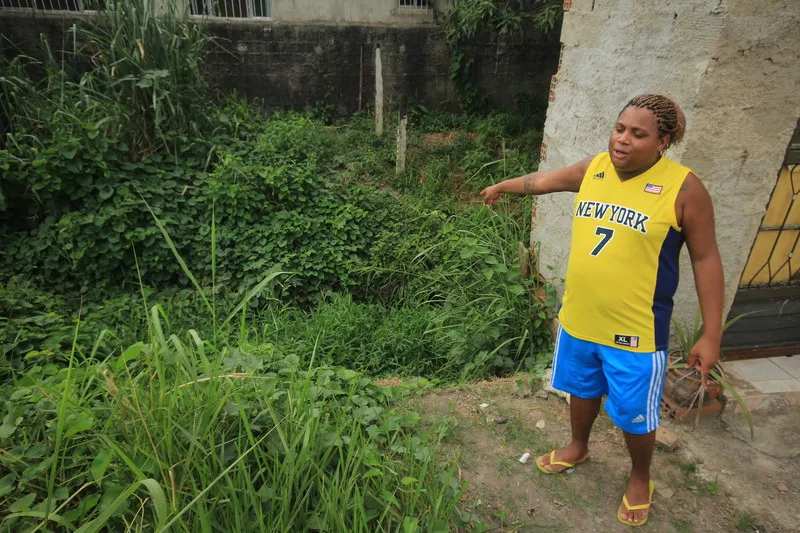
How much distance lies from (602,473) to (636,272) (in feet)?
3.66

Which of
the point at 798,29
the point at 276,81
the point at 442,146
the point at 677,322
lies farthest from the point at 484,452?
the point at 276,81

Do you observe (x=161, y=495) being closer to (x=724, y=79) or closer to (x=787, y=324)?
(x=724, y=79)

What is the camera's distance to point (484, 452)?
255 cm

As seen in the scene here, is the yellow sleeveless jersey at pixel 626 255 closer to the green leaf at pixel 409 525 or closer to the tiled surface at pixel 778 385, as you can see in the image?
the green leaf at pixel 409 525

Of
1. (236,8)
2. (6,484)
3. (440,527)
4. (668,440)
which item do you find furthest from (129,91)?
(668,440)

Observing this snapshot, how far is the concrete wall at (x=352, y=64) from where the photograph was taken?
289 inches

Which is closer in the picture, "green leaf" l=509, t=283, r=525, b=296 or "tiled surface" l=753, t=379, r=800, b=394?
"tiled surface" l=753, t=379, r=800, b=394

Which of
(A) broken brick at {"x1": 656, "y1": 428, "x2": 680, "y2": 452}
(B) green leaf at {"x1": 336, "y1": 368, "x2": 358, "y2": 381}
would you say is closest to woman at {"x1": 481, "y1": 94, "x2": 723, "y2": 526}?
(A) broken brick at {"x1": 656, "y1": 428, "x2": 680, "y2": 452}

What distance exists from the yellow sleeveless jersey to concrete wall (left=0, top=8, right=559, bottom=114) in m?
6.32

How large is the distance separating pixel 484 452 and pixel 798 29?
2.47 m

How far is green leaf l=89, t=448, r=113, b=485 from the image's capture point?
5.40 feet

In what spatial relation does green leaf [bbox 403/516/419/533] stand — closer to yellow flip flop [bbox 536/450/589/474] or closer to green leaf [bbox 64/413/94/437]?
yellow flip flop [bbox 536/450/589/474]

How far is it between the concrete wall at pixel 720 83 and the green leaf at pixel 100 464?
9.00ft

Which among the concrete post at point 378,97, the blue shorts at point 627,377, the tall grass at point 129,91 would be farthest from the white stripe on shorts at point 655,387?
the concrete post at point 378,97
